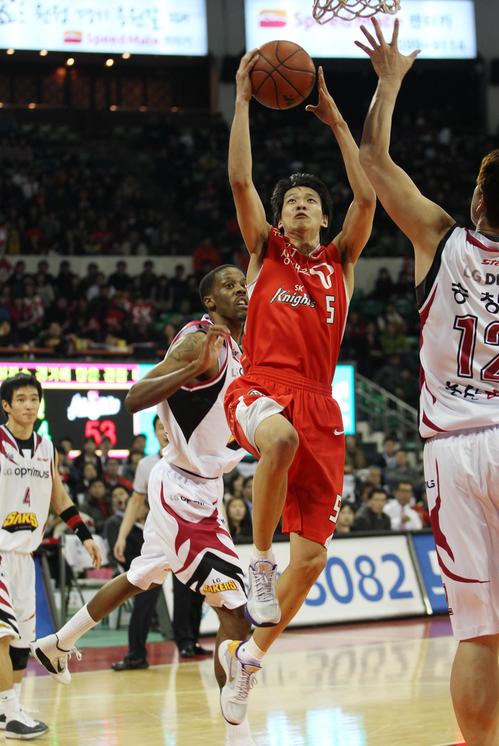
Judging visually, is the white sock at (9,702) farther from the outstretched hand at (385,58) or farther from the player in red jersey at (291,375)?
the outstretched hand at (385,58)

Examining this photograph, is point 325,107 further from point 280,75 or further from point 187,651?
point 187,651

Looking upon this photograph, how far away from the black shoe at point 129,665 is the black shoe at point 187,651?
554mm

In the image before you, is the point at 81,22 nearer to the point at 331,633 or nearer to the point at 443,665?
the point at 331,633

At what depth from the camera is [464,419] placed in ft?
9.64

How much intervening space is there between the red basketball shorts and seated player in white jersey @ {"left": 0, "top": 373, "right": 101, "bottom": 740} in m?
1.96

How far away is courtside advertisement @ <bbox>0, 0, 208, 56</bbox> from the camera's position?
72.6 feet

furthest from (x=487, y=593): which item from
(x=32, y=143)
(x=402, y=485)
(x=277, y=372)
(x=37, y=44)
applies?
(x=37, y=44)

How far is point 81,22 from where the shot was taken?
22.6 meters

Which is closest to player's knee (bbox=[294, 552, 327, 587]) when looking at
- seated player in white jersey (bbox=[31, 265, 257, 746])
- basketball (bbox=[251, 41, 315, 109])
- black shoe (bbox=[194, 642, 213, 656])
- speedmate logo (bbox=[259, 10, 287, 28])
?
seated player in white jersey (bbox=[31, 265, 257, 746])

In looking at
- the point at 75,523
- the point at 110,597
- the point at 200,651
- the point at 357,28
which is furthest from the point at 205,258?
the point at 110,597

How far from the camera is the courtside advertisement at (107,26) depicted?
871 inches

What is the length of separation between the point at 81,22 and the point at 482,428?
2257cm

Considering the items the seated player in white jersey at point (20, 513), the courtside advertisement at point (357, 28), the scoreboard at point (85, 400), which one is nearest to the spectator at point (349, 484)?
the scoreboard at point (85, 400)

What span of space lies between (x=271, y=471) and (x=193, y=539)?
107 cm
